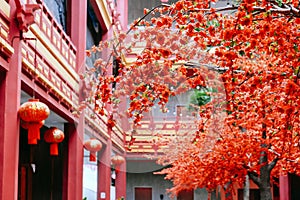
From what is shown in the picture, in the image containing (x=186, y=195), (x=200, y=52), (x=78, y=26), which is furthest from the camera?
(x=186, y=195)

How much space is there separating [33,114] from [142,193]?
18.2 meters

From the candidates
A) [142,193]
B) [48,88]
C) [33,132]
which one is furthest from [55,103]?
[142,193]

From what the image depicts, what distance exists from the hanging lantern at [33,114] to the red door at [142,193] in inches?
689

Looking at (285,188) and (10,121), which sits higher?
(10,121)

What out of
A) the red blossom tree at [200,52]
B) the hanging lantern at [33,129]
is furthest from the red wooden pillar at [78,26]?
the red blossom tree at [200,52]

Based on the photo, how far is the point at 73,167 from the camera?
1031cm

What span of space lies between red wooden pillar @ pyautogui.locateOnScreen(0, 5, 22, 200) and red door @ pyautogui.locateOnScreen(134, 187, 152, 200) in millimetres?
18126

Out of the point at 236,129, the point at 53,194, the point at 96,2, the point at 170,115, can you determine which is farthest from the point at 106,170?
the point at 170,115

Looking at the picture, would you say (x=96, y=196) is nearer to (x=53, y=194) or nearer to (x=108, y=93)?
(x=53, y=194)

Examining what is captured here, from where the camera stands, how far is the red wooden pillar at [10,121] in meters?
6.11

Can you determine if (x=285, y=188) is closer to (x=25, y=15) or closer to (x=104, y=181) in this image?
(x=104, y=181)

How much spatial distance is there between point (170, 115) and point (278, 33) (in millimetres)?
1223

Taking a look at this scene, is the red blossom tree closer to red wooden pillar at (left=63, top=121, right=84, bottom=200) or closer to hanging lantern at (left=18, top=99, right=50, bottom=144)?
hanging lantern at (left=18, top=99, right=50, bottom=144)

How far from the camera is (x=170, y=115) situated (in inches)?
208
